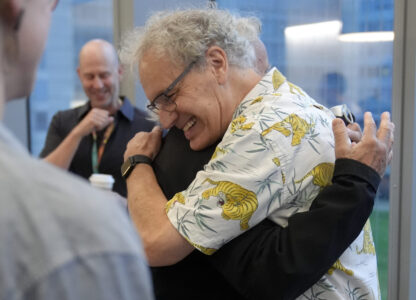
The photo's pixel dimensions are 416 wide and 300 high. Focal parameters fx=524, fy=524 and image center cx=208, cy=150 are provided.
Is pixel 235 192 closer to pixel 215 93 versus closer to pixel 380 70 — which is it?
pixel 215 93

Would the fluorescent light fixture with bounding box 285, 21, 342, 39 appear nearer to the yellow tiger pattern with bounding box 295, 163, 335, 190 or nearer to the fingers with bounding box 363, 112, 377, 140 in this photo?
the fingers with bounding box 363, 112, 377, 140

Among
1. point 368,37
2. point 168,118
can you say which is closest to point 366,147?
point 168,118

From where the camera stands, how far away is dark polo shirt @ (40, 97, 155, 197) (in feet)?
9.72

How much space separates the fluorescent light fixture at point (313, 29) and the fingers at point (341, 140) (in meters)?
1.59

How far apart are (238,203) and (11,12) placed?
74 cm

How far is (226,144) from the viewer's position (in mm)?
1249

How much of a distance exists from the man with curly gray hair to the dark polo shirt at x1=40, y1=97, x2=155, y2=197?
4.66 feet

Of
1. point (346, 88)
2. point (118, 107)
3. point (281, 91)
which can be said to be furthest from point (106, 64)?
point (281, 91)

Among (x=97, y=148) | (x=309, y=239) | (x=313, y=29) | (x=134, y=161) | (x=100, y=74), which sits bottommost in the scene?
(x=97, y=148)

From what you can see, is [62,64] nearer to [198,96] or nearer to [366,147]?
[198,96]

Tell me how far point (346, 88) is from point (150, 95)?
1533 mm

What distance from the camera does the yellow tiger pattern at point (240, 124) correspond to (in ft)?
4.05

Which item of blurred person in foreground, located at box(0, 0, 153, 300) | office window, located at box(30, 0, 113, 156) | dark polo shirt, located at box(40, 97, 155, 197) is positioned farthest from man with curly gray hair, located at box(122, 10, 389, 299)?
office window, located at box(30, 0, 113, 156)

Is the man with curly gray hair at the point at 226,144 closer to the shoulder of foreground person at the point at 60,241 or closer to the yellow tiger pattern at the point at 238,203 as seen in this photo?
the yellow tiger pattern at the point at 238,203
